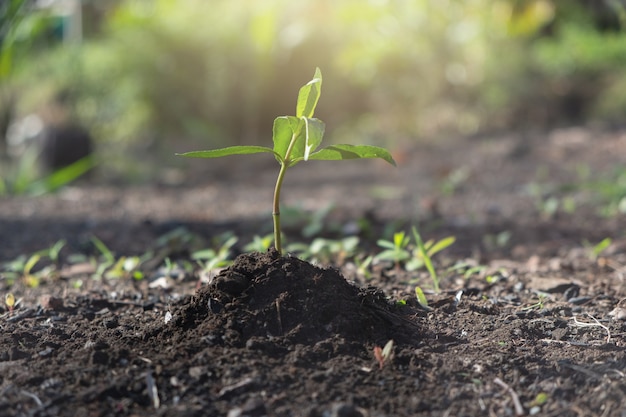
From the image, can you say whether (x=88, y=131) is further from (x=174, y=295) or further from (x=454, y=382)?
(x=454, y=382)

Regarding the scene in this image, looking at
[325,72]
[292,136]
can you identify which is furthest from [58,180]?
[325,72]

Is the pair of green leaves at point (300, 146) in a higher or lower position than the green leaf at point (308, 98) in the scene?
lower

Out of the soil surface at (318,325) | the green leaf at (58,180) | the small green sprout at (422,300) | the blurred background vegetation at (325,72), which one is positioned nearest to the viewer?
the soil surface at (318,325)

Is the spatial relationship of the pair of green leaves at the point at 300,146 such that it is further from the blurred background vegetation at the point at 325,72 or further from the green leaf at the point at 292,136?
the blurred background vegetation at the point at 325,72

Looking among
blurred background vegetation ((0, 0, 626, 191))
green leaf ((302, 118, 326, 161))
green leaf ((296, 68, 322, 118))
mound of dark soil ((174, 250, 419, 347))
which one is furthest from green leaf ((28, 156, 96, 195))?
green leaf ((302, 118, 326, 161))

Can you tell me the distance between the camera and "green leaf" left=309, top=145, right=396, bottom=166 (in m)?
1.70

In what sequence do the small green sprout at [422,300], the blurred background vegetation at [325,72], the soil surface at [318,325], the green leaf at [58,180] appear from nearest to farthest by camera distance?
the soil surface at [318,325] → the small green sprout at [422,300] → the green leaf at [58,180] → the blurred background vegetation at [325,72]

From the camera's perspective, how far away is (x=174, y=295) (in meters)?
2.31

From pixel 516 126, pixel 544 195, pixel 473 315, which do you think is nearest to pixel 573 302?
pixel 473 315

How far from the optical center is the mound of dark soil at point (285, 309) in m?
1.70

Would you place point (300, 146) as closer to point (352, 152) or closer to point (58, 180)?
point (352, 152)

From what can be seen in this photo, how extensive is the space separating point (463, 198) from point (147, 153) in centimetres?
375

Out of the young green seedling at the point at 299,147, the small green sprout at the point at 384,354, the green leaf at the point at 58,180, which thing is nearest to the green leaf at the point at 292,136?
the young green seedling at the point at 299,147

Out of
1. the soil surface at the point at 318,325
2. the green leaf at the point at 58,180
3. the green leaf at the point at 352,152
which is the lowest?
the green leaf at the point at 58,180
